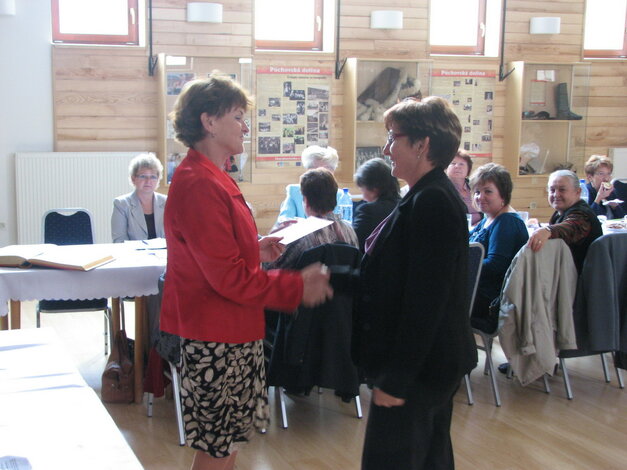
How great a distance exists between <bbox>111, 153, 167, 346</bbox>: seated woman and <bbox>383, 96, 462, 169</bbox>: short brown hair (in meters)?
2.83

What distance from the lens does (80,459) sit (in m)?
1.16

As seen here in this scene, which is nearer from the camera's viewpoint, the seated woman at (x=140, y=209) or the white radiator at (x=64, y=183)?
the seated woman at (x=140, y=209)

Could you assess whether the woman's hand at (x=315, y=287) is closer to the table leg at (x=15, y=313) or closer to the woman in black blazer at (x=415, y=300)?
the woman in black blazer at (x=415, y=300)

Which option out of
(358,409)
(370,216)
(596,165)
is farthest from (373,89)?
(358,409)

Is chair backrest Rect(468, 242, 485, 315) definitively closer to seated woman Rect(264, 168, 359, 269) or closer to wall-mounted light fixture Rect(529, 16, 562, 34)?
A: seated woman Rect(264, 168, 359, 269)

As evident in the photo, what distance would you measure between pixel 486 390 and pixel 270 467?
1.49 meters

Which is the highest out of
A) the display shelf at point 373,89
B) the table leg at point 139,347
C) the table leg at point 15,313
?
the display shelf at point 373,89

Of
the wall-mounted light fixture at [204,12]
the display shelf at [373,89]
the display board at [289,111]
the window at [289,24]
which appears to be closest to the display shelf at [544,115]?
the display shelf at [373,89]

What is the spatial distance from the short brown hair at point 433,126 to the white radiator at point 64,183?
14.9 ft

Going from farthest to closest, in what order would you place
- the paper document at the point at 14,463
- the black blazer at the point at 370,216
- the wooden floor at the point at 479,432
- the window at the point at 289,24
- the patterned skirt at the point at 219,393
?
the window at the point at 289,24 < the black blazer at the point at 370,216 < the wooden floor at the point at 479,432 < the patterned skirt at the point at 219,393 < the paper document at the point at 14,463

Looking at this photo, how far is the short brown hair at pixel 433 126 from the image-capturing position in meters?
1.76

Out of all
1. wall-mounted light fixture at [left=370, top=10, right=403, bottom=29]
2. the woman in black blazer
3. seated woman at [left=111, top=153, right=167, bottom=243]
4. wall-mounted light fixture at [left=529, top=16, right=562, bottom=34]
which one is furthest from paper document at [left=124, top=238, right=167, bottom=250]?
wall-mounted light fixture at [left=529, top=16, right=562, bottom=34]

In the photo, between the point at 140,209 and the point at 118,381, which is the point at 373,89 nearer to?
the point at 140,209

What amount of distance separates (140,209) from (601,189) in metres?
3.50
